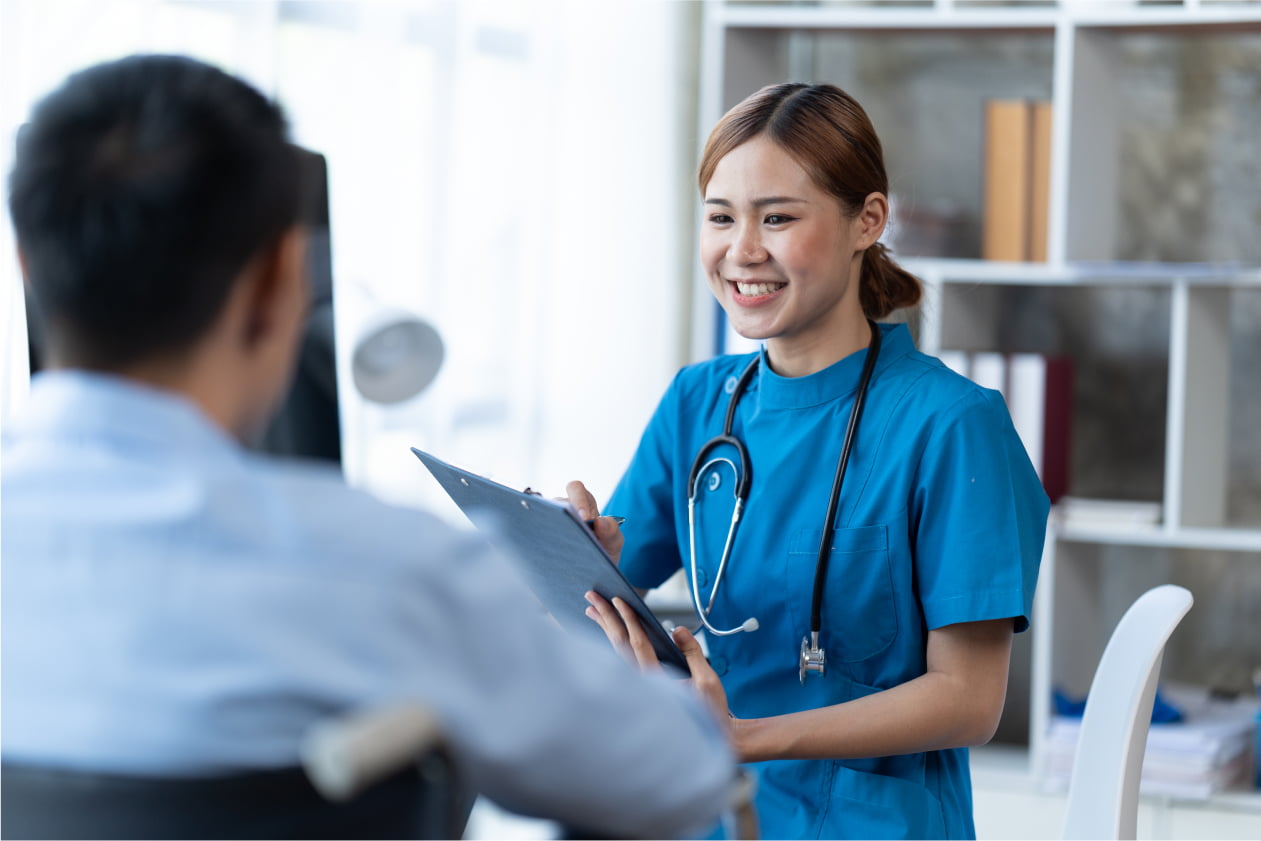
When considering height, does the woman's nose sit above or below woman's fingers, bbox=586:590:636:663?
above

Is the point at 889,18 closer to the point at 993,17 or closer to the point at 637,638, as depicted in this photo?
the point at 993,17

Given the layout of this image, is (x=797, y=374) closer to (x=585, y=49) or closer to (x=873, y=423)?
(x=873, y=423)

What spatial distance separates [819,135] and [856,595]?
512 mm

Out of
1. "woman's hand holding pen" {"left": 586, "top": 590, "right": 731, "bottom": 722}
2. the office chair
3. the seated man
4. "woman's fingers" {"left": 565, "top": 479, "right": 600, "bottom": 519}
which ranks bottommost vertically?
"woman's hand holding pen" {"left": 586, "top": 590, "right": 731, "bottom": 722}

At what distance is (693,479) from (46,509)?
0.97 meters

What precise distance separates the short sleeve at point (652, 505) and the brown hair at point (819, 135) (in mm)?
314

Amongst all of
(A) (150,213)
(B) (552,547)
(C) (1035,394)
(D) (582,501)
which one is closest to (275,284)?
(A) (150,213)

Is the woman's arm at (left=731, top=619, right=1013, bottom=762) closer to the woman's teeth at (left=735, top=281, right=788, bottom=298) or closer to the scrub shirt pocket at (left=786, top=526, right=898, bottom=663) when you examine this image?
the scrub shirt pocket at (left=786, top=526, right=898, bottom=663)

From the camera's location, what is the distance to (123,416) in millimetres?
712

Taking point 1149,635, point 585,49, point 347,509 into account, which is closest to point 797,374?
point 1149,635

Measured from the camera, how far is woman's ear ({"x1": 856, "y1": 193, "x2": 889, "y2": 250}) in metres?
1.52

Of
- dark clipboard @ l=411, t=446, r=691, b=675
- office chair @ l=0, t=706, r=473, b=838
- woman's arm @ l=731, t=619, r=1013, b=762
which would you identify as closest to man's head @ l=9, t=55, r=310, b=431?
office chair @ l=0, t=706, r=473, b=838

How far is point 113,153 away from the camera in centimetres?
71

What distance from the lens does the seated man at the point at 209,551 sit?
66 cm
